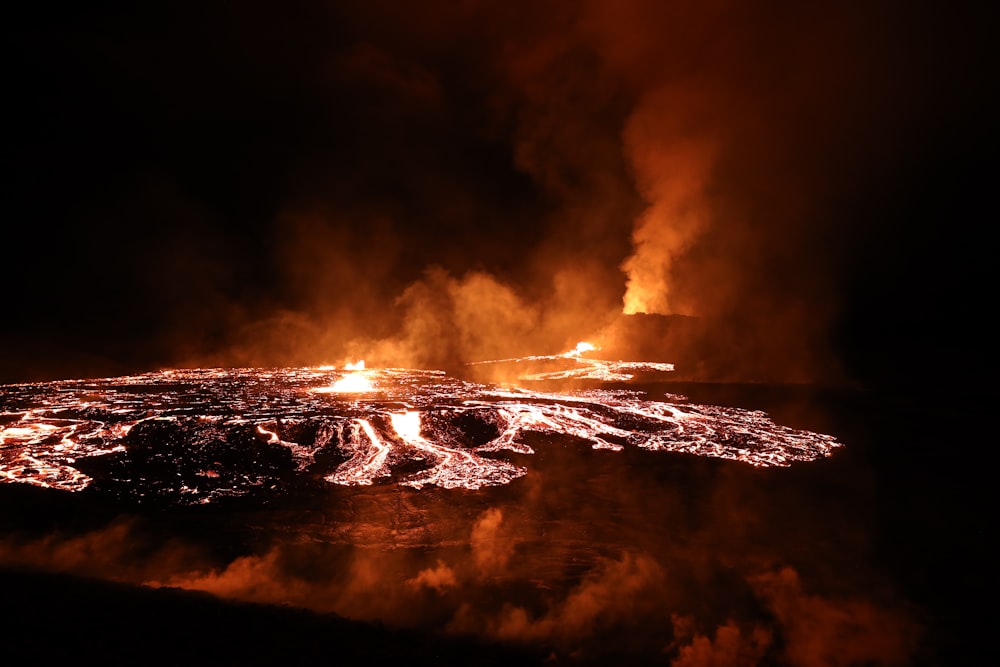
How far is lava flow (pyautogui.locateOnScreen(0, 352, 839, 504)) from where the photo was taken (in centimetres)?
1355

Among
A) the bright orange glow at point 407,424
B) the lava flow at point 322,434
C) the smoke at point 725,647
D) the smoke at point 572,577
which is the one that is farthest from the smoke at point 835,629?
the bright orange glow at point 407,424

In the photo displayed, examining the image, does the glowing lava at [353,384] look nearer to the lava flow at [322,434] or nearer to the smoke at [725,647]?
the lava flow at [322,434]

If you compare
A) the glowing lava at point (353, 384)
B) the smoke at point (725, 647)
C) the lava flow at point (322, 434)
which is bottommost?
the smoke at point (725, 647)

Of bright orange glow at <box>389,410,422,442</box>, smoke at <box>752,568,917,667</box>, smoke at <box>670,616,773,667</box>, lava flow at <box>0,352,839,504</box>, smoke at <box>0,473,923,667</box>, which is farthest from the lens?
bright orange glow at <box>389,410,422,442</box>

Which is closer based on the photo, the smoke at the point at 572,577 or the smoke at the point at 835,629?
the smoke at the point at 835,629

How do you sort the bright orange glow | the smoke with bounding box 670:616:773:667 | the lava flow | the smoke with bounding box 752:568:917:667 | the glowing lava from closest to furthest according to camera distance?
the smoke with bounding box 670:616:773:667 → the smoke with bounding box 752:568:917:667 → the lava flow → the bright orange glow → the glowing lava

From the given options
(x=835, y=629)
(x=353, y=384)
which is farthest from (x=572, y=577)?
(x=353, y=384)

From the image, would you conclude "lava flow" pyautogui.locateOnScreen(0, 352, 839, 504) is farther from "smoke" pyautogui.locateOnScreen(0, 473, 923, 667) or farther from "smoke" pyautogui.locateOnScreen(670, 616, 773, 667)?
"smoke" pyautogui.locateOnScreen(670, 616, 773, 667)

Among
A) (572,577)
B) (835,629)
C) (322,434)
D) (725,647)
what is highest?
(322,434)

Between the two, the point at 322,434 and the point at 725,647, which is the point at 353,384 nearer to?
the point at 322,434

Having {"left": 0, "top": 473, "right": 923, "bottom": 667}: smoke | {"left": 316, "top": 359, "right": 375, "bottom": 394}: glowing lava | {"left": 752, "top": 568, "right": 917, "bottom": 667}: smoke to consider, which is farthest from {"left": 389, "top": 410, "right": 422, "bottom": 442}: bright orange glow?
{"left": 752, "top": 568, "right": 917, "bottom": 667}: smoke

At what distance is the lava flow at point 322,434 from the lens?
1355 centimetres

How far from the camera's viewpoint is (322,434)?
17.1 metres

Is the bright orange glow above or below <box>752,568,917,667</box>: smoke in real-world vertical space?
above
